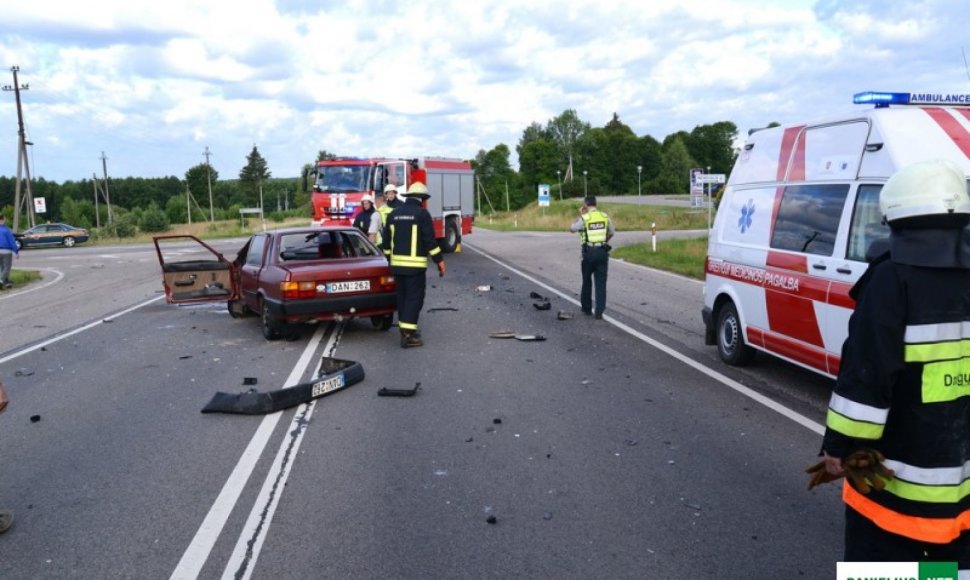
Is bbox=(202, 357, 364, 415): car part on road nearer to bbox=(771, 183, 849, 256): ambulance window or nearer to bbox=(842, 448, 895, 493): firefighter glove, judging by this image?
bbox=(771, 183, 849, 256): ambulance window

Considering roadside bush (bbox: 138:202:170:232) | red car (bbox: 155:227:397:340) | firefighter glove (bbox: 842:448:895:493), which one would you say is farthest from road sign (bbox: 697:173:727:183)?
roadside bush (bbox: 138:202:170:232)

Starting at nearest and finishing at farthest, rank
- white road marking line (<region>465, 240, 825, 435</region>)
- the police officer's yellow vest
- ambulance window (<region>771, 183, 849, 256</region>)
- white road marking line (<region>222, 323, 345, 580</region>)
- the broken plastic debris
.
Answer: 1. white road marking line (<region>222, 323, 345, 580</region>)
2. white road marking line (<region>465, 240, 825, 435</region>)
3. ambulance window (<region>771, 183, 849, 256</region>)
4. the broken plastic debris
5. the police officer's yellow vest

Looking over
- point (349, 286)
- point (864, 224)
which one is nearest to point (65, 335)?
point (349, 286)

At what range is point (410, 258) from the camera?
972cm

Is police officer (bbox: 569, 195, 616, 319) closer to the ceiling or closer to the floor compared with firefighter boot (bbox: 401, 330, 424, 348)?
closer to the ceiling

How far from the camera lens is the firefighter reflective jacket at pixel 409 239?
9.73 meters

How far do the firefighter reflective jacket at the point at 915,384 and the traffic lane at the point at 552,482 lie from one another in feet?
4.71

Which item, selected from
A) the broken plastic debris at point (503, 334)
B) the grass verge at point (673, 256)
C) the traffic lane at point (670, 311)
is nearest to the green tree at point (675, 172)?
the grass verge at point (673, 256)

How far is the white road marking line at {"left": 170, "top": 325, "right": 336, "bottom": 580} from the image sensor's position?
3.97 m

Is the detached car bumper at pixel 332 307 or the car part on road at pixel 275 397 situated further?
the detached car bumper at pixel 332 307

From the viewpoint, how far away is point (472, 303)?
1384 cm

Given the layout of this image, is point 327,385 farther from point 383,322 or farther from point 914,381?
point 914,381

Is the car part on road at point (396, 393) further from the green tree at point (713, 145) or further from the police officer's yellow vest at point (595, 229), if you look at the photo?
the green tree at point (713, 145)

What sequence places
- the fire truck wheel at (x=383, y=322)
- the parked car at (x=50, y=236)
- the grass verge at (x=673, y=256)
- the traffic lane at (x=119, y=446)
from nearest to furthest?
the traffic lane at (x=119, y=446)
the fire truck wheel at (x=383, y=322)
the grass verge at (x=673, y=256)
the parked car at (x=50, y=236)
